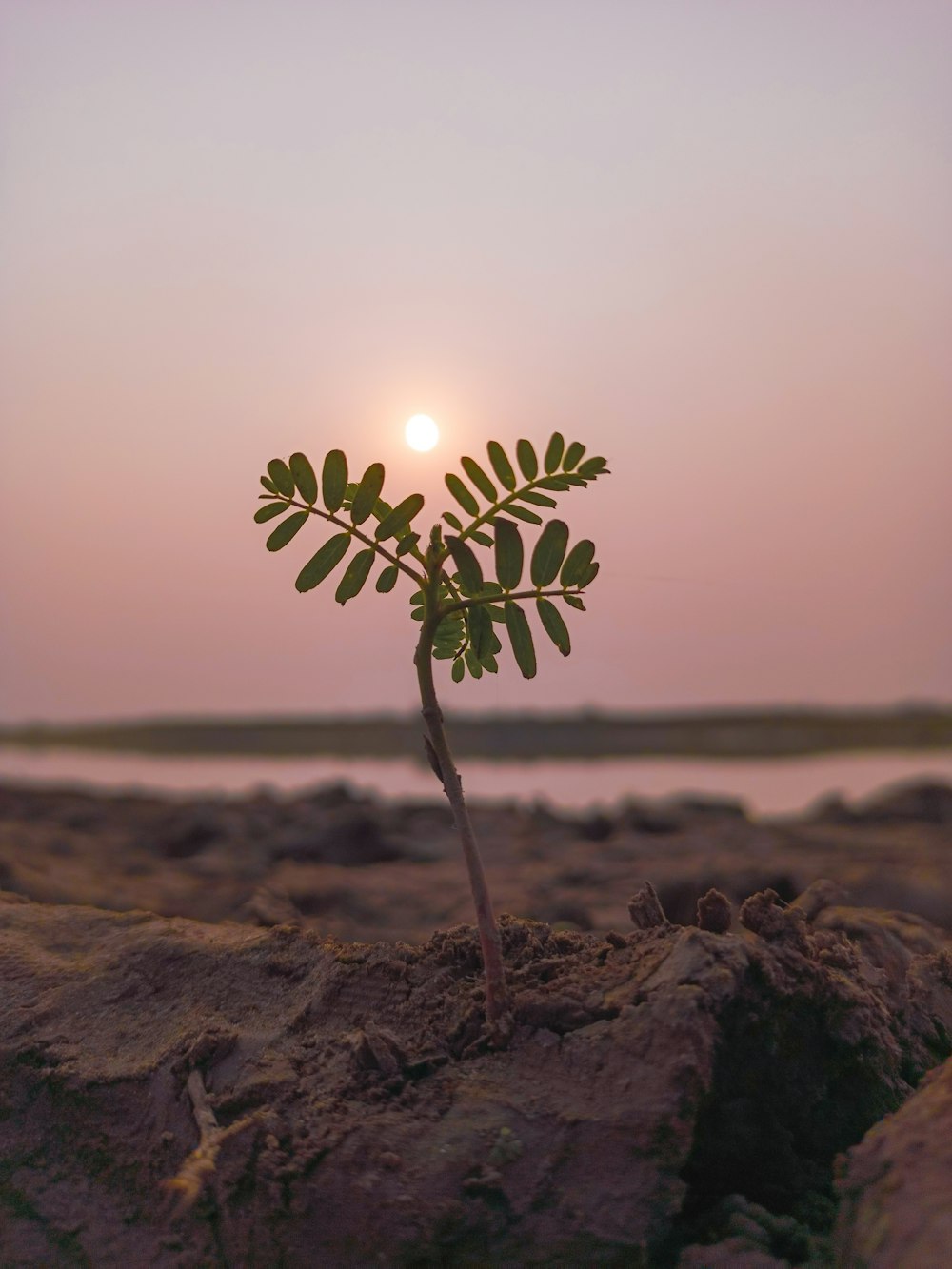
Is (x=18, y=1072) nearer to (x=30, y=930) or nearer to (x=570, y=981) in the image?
(x=30, y=930)

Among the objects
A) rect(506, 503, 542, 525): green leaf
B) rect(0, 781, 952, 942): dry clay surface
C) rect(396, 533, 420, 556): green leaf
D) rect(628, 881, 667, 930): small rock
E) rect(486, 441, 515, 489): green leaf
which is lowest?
rect(0, 781, 952, 942): dry clay surface

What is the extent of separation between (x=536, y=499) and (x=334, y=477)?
362 mm

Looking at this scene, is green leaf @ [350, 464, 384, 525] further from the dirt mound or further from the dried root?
the dirt mound

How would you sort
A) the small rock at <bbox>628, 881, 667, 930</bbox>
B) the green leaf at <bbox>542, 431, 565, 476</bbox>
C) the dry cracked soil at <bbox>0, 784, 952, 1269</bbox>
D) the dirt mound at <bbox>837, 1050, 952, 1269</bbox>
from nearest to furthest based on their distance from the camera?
the dirt mound at <bbox>837, 1050, 952, 1269</bbox>, the dry cracked soil at <bbox>0, 784, 952, 1269</bbox>, the green leaf at <bbox>542, 431, 565, 476</bbox>, the small rock at <bbox>628, 881, 667, 930</bbox>

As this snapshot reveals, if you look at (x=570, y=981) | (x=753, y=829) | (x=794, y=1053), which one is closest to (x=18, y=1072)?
(x=570, y=981)

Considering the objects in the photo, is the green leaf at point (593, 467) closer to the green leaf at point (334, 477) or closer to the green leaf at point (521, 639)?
the green leaf at point (521, 639)

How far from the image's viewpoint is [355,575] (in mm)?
1938

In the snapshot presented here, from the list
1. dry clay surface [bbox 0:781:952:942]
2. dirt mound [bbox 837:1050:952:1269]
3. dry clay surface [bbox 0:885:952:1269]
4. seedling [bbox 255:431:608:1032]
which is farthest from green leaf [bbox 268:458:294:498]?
dry clay surface [bbox 0:781:952:942]

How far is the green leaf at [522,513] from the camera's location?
191cm

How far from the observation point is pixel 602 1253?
151 cm

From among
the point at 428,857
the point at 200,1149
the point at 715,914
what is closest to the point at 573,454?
the point at 715,914

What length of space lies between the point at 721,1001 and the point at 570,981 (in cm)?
31

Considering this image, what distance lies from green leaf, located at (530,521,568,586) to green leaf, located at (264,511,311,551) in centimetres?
46

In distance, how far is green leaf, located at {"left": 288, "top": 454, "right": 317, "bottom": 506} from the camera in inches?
74.9
